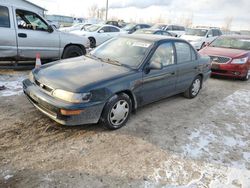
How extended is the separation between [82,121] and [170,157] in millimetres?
1371

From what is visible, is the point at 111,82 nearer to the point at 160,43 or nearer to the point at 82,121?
the point at 82,121

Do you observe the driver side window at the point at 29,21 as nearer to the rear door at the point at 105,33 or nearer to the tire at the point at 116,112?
the tire at the point at 116,112

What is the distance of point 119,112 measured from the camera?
382 cm

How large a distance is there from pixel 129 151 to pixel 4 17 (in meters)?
5.20

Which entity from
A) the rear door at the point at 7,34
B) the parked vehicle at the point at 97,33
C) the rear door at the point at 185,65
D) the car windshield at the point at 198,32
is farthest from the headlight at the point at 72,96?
the car windshield at the point at 198,32

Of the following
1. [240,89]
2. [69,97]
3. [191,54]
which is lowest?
[240,89]

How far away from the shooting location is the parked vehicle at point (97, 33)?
13789 millimetres

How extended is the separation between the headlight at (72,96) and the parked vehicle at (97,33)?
10.7 m

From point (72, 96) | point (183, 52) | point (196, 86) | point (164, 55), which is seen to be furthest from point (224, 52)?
point (72, 96)

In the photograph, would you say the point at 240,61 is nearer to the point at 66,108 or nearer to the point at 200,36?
the point at 66,108

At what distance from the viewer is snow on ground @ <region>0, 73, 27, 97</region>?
16.5 ft

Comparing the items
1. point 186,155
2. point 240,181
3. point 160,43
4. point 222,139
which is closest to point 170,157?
point 186,155

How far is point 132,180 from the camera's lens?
9.00 ft

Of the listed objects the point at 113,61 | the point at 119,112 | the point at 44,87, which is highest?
the point at 113,61
